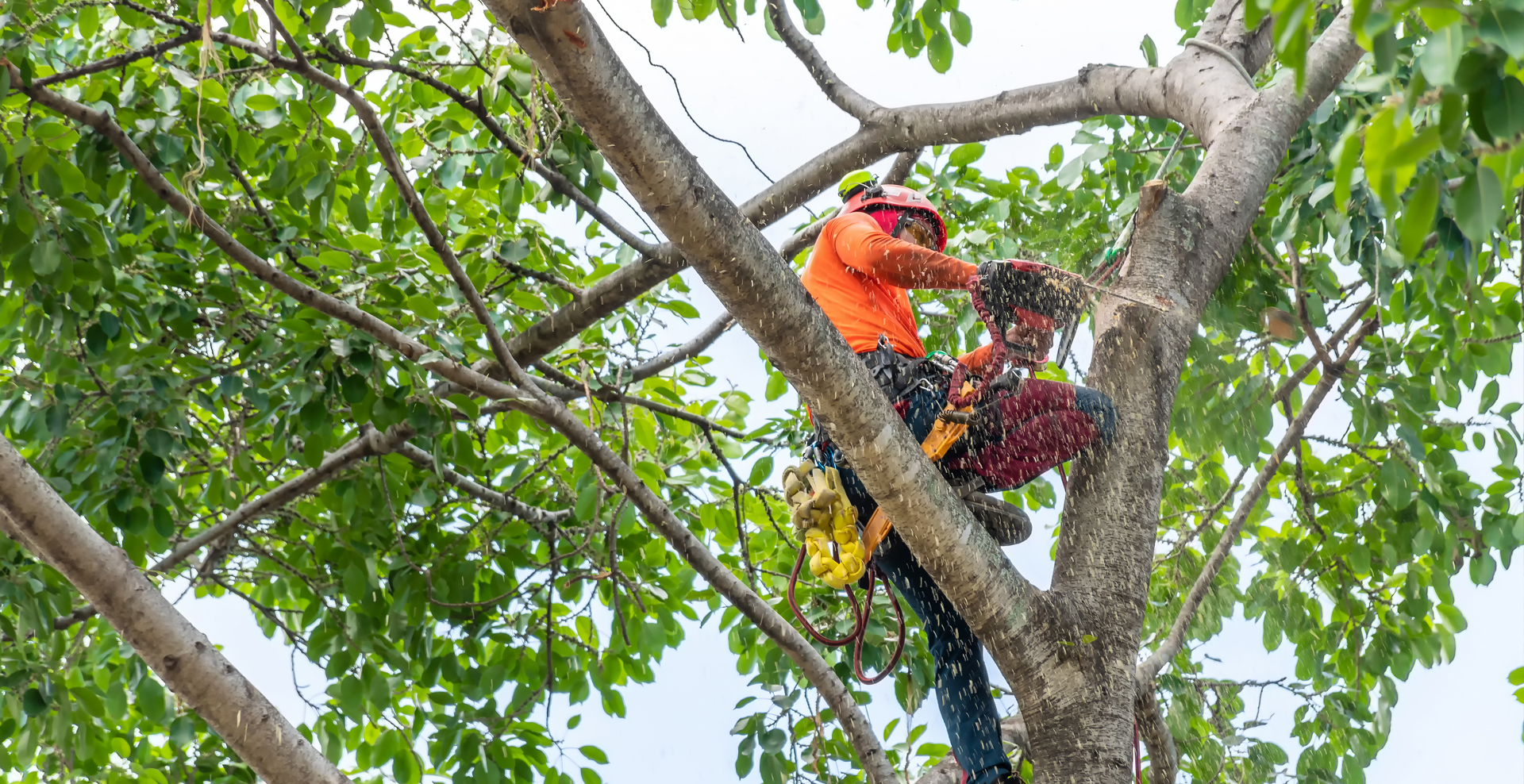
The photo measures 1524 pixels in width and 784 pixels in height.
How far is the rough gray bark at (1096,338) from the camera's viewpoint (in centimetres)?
187

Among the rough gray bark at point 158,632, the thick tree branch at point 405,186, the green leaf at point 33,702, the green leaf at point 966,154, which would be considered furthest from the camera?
the green leaf at point 966,154

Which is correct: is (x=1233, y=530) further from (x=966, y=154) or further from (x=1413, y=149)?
(x=1413, y=149)

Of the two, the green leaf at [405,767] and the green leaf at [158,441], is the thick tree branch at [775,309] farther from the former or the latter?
the green leaf at [405,767]

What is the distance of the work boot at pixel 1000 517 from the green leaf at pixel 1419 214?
1.70m

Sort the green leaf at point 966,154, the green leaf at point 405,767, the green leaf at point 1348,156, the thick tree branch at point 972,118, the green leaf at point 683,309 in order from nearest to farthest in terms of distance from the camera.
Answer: the green leaf at point 1348,156 < the thick tree branch at point 972,118 < the green leaf at point 405,767 < the green leaf at point 966,154 < the green leaf at point 683,309

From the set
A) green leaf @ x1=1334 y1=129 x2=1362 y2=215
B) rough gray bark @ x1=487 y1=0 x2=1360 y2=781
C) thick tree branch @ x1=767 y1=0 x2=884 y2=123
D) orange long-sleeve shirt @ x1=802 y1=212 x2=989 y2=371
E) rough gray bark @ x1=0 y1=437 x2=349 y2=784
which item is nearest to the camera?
green leaf @ x1=1334 y1=129 x2=1362 y2=215

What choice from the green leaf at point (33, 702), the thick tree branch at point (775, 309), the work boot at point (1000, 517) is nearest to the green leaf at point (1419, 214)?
the thick tree branch at point (775, 309)

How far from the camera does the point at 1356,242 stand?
264 cm

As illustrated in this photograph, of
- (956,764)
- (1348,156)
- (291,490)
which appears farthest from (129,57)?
(1348,156)

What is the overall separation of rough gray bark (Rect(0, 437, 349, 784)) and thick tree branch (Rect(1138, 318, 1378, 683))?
2.03m

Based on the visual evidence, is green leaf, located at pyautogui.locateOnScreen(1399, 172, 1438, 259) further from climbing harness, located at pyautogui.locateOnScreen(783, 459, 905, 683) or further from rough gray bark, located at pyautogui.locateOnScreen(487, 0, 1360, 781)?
climbing harness, located at pyautogui.locateOnScreen(783, 459, 905, 683)

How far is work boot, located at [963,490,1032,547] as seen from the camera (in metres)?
2.82

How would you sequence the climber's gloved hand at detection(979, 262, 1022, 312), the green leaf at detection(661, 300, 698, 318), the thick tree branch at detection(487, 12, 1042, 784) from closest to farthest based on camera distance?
the thick tree branch at detection(487, 12, 1042, 784), the climber's gloved hand at detection(979, 262, 1022, 312), the green leaf at detection(661, 300, 698, 318)

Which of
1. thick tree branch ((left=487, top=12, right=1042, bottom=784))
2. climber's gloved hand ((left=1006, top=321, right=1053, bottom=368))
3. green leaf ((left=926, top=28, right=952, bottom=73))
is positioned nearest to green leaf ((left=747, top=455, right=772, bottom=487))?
green leaf ((left=926, top=28, right=952, bottom=73))
